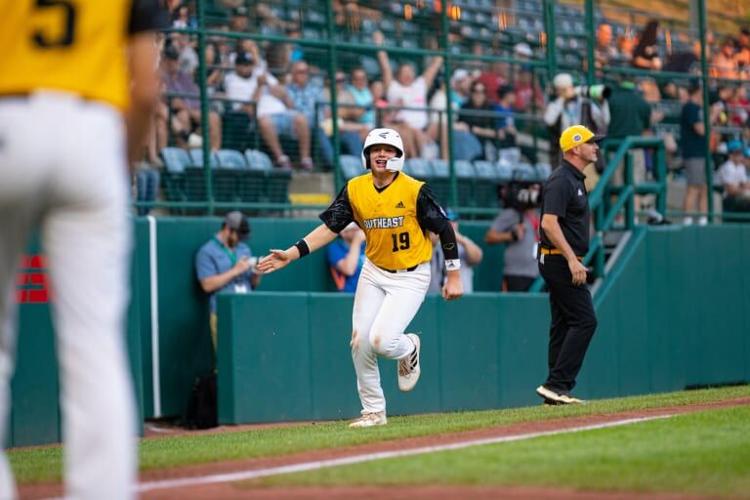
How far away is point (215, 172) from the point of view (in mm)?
14594

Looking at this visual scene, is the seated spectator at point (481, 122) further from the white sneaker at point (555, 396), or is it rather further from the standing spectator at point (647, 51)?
the white sneaker at point (555, 396)

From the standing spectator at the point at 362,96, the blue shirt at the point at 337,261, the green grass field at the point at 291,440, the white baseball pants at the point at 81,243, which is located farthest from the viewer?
the standing spectator at the point at 362,96

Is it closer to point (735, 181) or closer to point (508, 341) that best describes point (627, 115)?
point (735, 181)

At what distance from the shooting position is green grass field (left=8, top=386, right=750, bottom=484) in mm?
7688

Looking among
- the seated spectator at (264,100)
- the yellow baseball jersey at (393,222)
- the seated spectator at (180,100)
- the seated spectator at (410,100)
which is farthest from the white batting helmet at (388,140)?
the seated spectator at (410,100)

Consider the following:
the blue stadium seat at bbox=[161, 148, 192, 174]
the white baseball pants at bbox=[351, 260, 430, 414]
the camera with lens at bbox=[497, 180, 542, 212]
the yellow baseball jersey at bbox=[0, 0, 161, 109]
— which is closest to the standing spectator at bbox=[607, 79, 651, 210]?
the camera with lens at bbox=[497, 180, 542, 212]

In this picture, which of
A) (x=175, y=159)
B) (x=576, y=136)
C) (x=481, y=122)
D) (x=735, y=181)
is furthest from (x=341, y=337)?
(x=735, y=181)

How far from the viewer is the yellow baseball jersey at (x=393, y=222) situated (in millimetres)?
10680

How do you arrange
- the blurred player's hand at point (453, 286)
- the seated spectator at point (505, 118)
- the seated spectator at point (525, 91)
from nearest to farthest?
the blurred player's hand at point (453, 286) < the seated spectator at point (505, 118) < the seated spectator at point (525, 91)

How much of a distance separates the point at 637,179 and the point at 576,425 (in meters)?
9.58

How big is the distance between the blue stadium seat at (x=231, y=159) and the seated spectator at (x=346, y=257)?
1.29 meters

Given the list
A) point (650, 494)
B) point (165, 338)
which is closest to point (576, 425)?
point (650, 494)

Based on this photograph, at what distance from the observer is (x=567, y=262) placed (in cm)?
1186

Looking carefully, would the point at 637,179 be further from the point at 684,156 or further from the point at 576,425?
the point at 576,425
